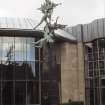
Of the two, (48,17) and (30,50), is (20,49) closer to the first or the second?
(30,50)

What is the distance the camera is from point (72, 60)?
57.4m

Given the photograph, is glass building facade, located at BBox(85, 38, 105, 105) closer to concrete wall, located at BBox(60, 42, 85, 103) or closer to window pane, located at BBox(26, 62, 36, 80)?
concrete wall, located at BBox(60, 42, 85, 103)

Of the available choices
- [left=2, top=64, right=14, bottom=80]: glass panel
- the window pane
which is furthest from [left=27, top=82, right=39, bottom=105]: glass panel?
[left=2, top=64, right=14, bottom=80]: glass panel

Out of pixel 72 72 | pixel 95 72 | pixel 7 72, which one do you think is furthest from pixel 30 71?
pixel 95 72

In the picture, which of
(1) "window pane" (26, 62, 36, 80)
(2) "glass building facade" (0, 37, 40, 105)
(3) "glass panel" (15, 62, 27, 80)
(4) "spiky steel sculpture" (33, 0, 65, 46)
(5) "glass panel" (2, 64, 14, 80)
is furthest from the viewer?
(1) "window pane" (26, 62, 36, 80)

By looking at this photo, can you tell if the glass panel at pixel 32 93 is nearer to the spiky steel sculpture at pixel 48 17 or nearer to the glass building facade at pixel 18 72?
the glass building facade at pixel 18 72

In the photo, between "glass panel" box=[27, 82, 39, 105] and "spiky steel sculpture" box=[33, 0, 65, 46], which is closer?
"spiky steel sculpture" box=[33, 0, 65, 46]

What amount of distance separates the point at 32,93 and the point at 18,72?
8.96ft

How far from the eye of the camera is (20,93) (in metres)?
53.0

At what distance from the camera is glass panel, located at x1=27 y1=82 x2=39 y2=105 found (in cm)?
5303

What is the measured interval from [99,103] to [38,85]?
22.8 feet

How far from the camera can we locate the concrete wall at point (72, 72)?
184 ft

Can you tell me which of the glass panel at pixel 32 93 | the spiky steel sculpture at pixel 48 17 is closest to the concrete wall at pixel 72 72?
the glass panel at pixel 32 93

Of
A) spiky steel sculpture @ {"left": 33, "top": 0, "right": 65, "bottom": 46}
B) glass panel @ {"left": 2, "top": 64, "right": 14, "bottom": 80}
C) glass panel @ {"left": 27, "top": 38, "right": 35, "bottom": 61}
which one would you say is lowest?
glass panel @ {"left": 2, "top": 64, "right": 14, "bottom": 80}
